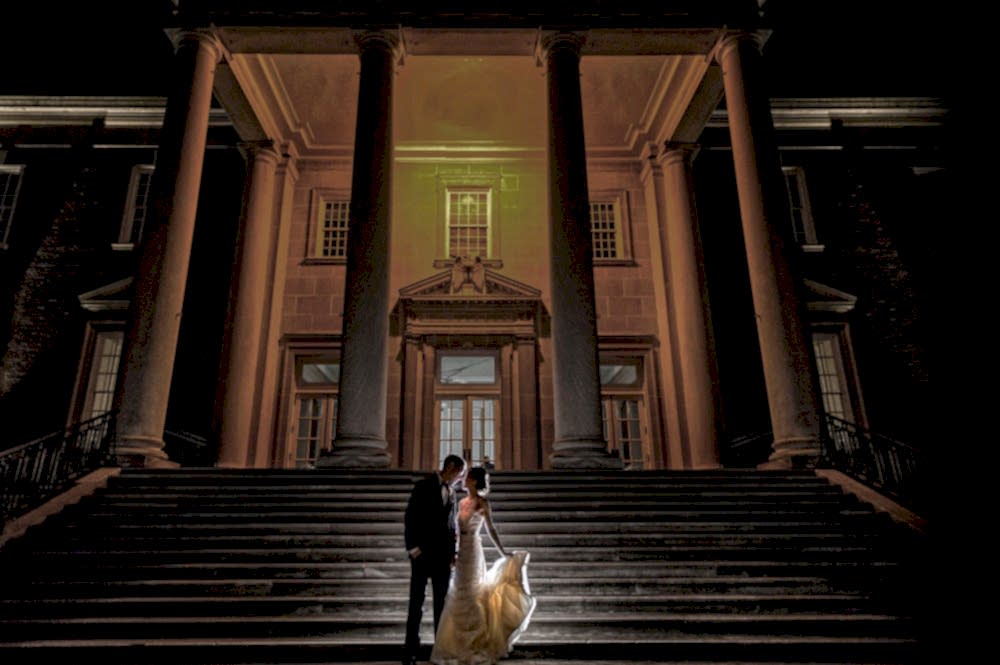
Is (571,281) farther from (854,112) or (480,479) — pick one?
(854,112)

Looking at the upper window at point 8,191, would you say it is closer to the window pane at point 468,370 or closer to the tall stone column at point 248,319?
the tall stone column at point 248,319

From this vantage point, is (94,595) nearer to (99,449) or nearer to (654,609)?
(99,449)

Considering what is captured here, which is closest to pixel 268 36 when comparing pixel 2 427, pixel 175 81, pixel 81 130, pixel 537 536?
pixel 175 81

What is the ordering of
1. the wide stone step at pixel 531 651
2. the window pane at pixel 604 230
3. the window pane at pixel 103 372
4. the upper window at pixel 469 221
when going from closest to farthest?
the wide stone step at pixel 531 651, the window pane at pixel 103 372, the upper window at pixel 469 221, the window pane at pixel 604 230

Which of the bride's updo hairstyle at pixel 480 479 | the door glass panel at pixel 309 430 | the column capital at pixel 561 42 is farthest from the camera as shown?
the door glass panel at pixel 309 430

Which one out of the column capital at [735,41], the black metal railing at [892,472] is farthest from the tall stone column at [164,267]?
the black metal railing at [892,472]

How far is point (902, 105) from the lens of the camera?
739 inches

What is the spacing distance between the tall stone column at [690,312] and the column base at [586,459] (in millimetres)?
5313

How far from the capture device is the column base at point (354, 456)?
10523mm

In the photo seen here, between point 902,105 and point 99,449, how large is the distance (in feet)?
71.4

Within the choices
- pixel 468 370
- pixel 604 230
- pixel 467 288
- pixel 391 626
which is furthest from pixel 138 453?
pixel 604 230

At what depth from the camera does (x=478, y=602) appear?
5.20 metres

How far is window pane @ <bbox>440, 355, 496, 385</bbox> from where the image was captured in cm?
1708

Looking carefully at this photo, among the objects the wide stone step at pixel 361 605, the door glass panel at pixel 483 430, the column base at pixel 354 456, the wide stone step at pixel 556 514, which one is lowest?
the wide stone step at pixel 361 605
